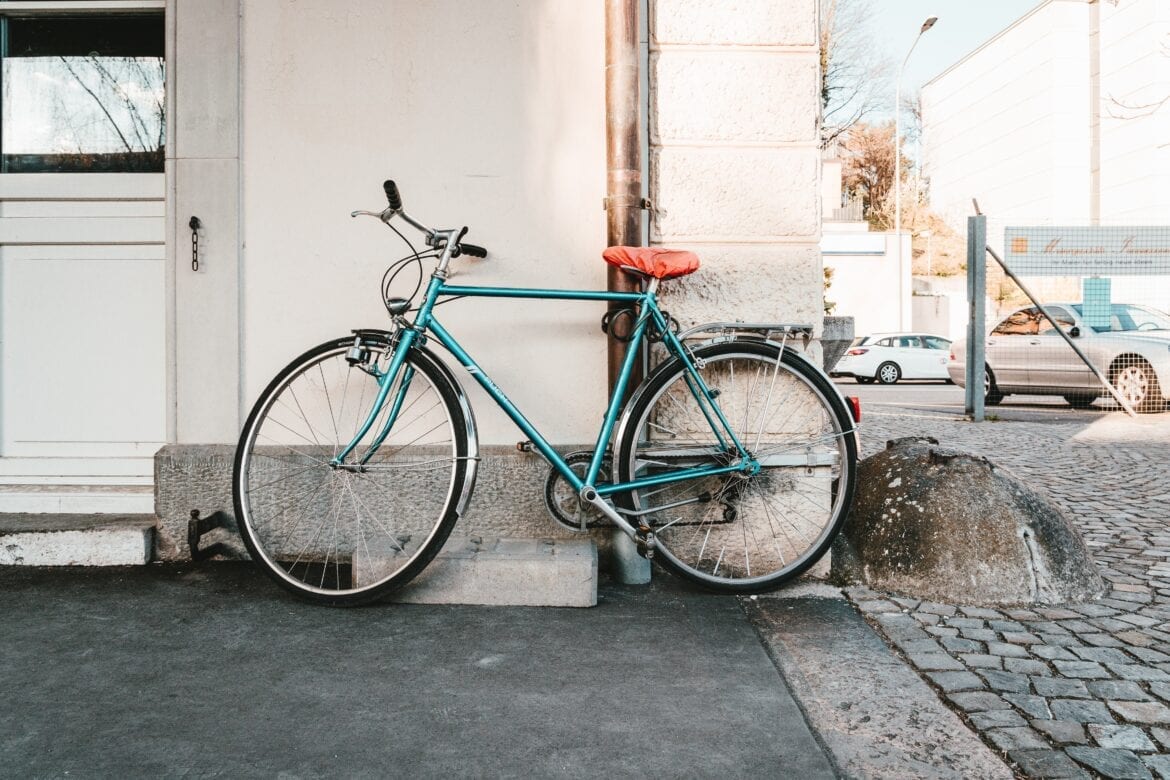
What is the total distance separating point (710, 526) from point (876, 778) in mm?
1647

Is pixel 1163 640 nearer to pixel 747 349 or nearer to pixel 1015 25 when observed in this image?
pixel 747 349

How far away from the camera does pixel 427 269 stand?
3848mm

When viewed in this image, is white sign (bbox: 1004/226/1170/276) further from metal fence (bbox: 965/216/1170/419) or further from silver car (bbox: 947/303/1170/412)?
silver car (bbox: 947/303/1170/412)

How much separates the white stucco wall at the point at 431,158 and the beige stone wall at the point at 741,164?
31 centimetres

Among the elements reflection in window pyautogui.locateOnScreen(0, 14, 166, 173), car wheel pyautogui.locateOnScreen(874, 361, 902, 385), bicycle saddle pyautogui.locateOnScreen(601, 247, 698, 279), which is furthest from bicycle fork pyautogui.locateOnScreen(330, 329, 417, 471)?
car wheel pyautogui.locateOnScreen(874, 361, 902, 385)

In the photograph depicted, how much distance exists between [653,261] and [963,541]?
5.18 feet

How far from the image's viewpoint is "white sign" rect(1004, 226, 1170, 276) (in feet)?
36.0

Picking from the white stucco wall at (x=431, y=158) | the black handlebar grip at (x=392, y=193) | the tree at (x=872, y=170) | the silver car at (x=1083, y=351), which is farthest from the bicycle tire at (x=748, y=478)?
the tree at (x=872, y=170)

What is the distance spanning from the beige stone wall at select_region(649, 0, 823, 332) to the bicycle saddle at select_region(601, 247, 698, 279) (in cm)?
30

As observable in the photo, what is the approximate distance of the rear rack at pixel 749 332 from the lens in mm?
3633

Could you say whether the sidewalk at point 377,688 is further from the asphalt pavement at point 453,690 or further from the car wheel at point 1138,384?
the car wheel at point 1138,384

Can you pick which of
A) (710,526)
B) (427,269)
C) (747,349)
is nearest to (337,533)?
(427,269)

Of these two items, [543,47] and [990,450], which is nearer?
[543,47]

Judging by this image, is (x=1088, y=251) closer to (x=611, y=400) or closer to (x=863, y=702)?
(x=611, y=400)
